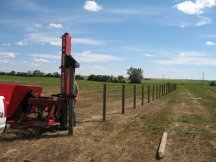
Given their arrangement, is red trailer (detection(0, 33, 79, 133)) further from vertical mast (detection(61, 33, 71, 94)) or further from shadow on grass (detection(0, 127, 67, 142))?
shadow on grass (detection(0, 127, 67, 142))

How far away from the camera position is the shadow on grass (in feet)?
30.9

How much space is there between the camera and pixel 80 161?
7.36 m

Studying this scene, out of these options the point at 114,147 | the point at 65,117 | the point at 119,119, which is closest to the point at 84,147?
the point at 114,147

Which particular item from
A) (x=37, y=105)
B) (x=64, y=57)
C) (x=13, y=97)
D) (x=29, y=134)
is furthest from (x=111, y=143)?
(x=64, y=57)

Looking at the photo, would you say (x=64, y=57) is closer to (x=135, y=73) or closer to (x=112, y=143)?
(x=112, y=143)

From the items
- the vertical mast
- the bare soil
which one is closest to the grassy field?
the bare soil

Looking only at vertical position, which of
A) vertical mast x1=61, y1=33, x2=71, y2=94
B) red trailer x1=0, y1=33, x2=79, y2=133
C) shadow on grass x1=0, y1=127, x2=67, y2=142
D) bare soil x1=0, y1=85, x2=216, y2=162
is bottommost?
bare soil x1=0, y1=85, x2=216, y2=162

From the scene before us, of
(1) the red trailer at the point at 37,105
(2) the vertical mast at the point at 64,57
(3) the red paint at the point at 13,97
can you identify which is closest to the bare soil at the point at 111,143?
(1) the red trailer at the point at 37,105

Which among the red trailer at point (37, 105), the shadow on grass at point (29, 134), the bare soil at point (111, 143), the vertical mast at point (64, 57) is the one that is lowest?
the bare soil at point (111, 143)

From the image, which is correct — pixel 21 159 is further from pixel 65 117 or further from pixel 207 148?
pixel 207 148

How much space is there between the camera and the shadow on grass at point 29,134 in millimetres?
9414

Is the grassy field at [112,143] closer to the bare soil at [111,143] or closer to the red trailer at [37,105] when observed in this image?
the bare soil at [111,143]

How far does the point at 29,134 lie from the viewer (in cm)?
1009

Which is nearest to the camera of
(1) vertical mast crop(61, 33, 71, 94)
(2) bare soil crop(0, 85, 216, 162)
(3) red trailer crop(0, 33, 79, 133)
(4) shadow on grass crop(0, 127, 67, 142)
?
(2) bare soil crop(0, 85, 216, 162)
